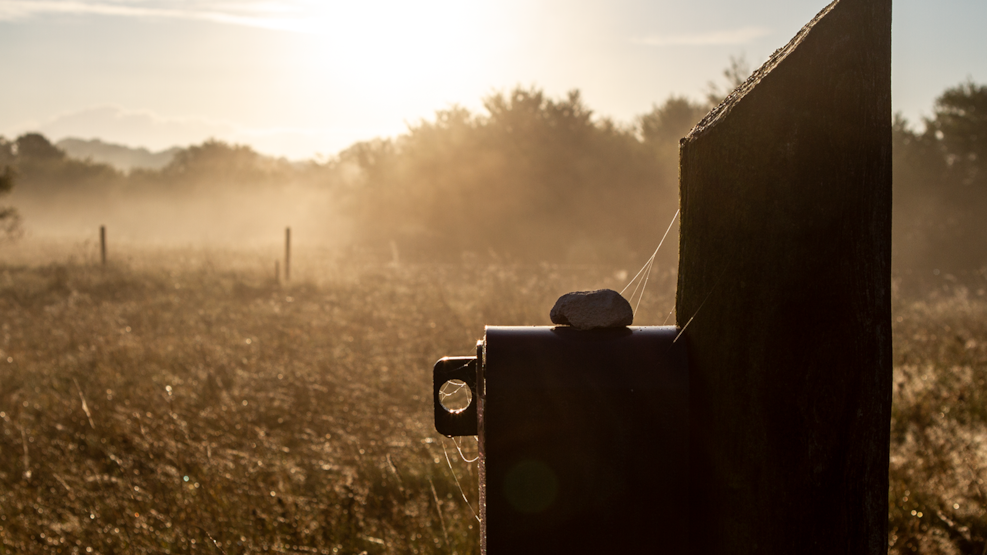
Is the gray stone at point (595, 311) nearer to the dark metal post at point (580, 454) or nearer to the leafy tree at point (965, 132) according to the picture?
the dark metal post at point (580, 454)

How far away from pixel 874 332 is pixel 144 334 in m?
7.55

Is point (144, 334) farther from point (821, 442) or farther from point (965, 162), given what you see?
point (965, 162)

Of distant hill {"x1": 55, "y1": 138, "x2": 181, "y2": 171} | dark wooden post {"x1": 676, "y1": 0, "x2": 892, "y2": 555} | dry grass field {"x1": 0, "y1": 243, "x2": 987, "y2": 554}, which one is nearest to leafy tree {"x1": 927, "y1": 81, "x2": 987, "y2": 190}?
dry grass field {"x1": 0, "y1": 243, "x2": 987, "y2": 554}

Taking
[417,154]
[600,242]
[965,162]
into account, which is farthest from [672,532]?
[965,162]

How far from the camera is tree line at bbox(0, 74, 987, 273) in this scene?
1784 centimetres

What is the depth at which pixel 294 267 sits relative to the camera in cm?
1306

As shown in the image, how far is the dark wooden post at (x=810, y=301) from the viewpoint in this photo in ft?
Result: 2.39

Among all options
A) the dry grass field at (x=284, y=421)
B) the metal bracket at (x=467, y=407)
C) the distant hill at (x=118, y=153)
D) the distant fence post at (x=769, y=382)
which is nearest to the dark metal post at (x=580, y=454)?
the distant fence post at (x=769, y=382)

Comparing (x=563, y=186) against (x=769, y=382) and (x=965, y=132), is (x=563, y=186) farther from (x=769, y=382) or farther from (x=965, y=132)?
(x=769, y=382)

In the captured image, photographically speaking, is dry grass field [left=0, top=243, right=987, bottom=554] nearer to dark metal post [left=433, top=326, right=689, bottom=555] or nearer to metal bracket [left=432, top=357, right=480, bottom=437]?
metal bracket [left=432, top=357, right=480, bottom=437]

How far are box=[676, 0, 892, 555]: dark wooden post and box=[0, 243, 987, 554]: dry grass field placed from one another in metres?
1.72

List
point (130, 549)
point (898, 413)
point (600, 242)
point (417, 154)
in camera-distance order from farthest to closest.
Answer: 1. point (417, 154)
2. point (600, 242)
3. point (898, 413)
4. point (130, 549)

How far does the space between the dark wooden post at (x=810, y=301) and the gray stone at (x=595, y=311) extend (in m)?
0.13

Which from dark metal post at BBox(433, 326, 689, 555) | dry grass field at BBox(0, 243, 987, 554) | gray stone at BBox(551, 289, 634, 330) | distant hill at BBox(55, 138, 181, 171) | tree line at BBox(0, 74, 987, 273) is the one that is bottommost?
dry grass field at BBox(0, 243, 987, 554)
